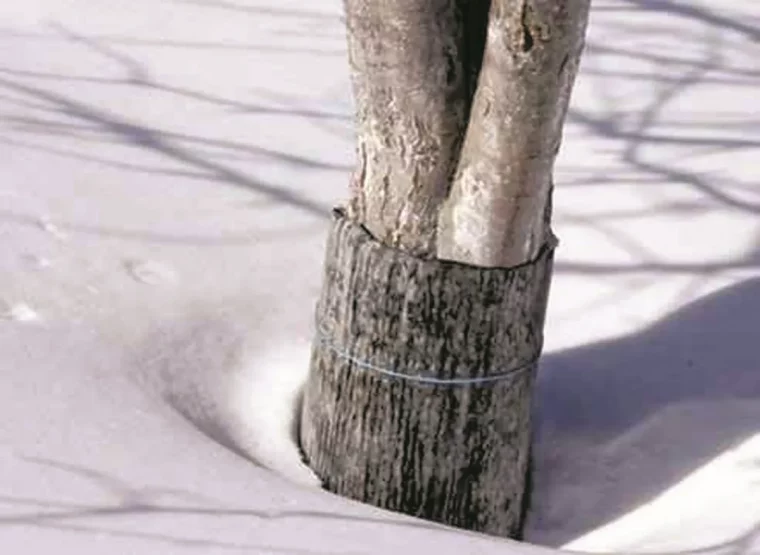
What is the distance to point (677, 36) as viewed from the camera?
18.1 ft

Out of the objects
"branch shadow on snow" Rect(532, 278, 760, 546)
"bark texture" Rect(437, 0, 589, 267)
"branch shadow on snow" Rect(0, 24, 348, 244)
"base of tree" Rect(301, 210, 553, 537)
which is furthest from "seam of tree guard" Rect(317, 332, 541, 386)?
"branch shadow on snow" Rect(0, 24, 348, 244)

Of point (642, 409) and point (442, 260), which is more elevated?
point (442, 260)

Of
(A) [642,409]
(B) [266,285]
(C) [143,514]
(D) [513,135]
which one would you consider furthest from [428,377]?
(B) [266,285]

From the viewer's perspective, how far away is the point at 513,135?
3062 mm

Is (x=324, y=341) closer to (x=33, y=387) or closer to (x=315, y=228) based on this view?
(x=33, y=387)

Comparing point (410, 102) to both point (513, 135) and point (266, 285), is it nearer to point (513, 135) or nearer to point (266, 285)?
point (513, 135)

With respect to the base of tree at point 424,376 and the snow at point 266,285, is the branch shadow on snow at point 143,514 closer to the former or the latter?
the snow at point 266,285

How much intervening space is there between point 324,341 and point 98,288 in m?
0.63

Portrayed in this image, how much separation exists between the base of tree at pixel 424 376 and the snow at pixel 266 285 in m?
0.17

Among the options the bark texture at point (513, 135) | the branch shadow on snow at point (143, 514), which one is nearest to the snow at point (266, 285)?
the branch shadow on snow at point (143, 514)

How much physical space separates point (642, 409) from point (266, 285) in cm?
87

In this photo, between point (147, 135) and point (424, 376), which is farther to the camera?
point (147, 135)

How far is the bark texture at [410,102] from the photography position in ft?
10.2

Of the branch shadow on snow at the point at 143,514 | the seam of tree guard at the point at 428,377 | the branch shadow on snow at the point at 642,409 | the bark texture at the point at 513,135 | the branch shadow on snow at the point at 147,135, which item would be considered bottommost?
the branch shadow on snow at the point at 642,409
